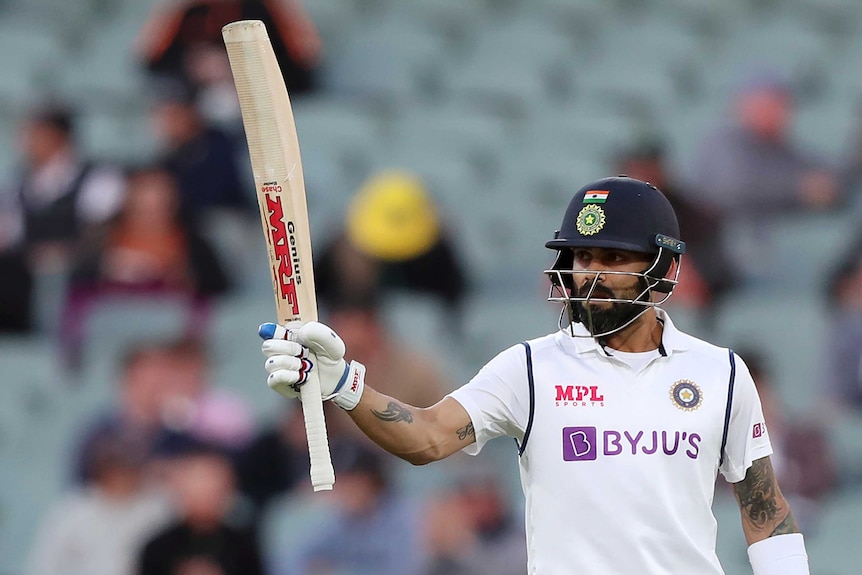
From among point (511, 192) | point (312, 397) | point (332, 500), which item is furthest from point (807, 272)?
point (312, 397)

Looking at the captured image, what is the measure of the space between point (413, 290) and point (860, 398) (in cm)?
249

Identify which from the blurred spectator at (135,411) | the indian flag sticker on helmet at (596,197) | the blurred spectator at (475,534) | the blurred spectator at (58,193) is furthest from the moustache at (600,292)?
the blurred spectator at (58,193)

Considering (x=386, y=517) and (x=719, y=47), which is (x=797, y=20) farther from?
(x=386, y=517)

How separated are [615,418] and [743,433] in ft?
1.14

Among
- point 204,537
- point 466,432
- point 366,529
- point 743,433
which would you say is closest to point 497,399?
point 466,432

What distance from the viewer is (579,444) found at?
3.76m

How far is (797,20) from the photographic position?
1130 centimetres

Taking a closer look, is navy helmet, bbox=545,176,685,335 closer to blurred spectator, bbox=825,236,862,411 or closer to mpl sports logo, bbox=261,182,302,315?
mpl sports logo, bbox=261,182,302,315

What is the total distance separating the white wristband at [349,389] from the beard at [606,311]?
0.60m

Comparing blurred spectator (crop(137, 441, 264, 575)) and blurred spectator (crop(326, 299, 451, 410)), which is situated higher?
blurred spectator (crop(326, 299, 451, 410))

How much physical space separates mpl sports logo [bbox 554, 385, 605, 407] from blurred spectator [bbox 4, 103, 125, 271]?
5485 millimetres

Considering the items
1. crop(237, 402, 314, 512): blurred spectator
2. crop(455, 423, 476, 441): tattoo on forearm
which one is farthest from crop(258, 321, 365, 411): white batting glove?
crop(237, 402, 314, 512): blurred spectator

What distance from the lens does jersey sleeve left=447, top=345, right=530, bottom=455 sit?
150 inches

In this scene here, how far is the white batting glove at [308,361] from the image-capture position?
345 cm
